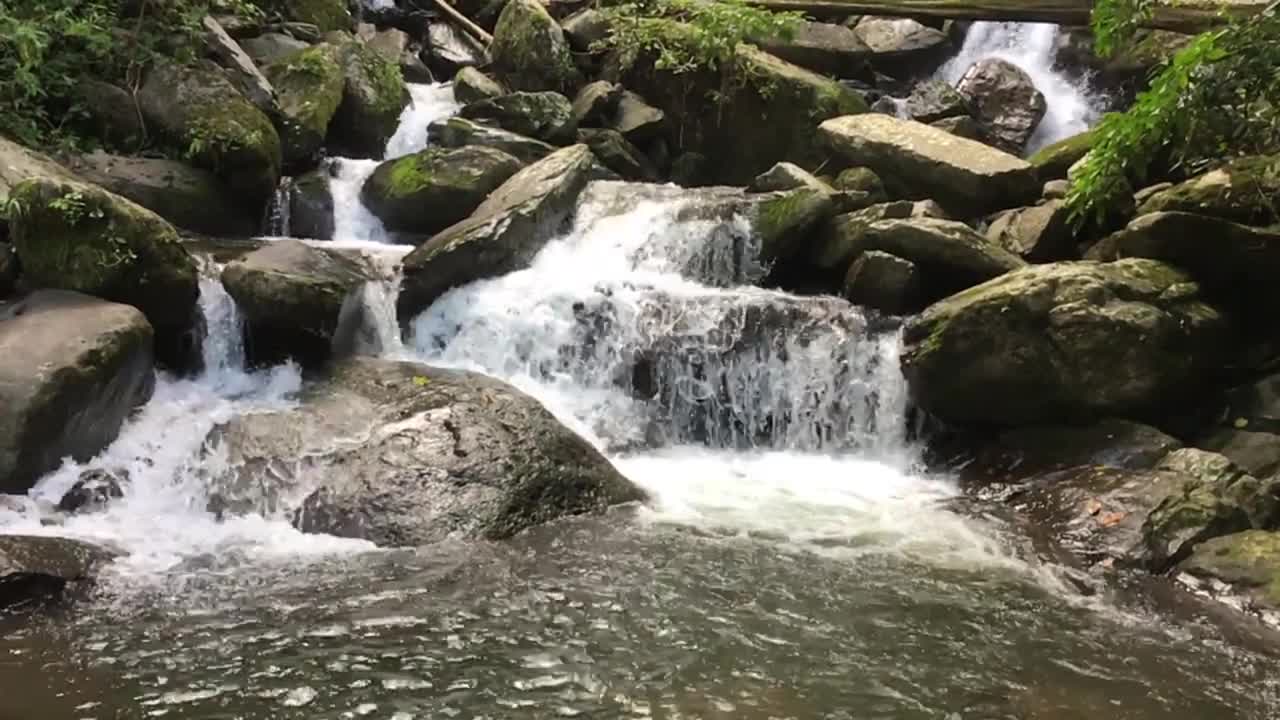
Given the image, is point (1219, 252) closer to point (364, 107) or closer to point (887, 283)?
point (887, 283)

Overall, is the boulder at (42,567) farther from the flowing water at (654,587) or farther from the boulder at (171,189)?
the boulder at (171,189)

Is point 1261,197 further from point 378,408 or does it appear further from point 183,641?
point 183,641

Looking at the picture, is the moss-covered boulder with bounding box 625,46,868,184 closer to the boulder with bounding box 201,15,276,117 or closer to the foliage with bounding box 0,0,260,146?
the boulder with bounding box 201,15,276,117

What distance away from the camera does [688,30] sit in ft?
40.3

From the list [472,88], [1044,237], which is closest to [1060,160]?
[1044,237]

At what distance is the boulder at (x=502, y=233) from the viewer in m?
9.02

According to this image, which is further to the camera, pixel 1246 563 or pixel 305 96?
pixel 305 96

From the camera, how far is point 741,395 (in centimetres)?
841

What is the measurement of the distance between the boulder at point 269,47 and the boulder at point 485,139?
197cm

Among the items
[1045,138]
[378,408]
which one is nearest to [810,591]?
[378,408]

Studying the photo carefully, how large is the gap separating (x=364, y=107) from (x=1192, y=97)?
904 cm

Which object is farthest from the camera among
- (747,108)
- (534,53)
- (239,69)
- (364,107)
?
(534,53)

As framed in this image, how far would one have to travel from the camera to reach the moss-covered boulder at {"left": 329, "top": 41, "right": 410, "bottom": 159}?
11664mm

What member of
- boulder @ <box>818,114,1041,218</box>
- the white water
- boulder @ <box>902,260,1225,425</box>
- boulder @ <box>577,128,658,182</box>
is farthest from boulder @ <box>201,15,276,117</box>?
the white water
